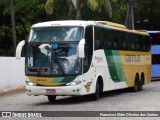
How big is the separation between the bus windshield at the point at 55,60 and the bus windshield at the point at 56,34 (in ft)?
1.06

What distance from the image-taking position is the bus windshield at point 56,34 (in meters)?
20.1

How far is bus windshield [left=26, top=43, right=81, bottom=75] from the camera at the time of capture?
1970cm

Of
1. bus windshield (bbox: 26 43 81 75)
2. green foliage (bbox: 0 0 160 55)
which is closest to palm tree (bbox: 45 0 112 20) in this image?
green foliage (bbox: 0 0 160 55)

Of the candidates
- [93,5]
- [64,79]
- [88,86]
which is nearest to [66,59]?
[64,79]

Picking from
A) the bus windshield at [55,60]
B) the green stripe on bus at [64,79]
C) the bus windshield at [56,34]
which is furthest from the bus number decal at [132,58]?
the green stripe on bus at [64,79]

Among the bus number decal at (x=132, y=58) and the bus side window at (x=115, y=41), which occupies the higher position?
the bus side window at (x=115, y=41)

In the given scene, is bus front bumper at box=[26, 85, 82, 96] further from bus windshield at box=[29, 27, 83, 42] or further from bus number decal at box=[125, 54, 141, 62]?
bus number decal at box=[125, 54, 141, 62]

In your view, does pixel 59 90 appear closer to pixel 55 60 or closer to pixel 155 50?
pixel 55 60

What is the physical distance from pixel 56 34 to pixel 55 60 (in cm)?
113

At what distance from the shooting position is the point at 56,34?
798 inches

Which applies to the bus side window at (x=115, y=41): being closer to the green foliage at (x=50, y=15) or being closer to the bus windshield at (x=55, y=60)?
the bus windshield at (x=55, y=60)

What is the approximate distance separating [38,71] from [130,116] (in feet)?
19.1

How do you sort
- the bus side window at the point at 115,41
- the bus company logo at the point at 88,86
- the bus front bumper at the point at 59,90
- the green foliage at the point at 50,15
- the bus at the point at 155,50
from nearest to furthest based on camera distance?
the bus front bumper at the point at 59,90 < the bus company logo at the point at 88,86 < the bus side window at the point at 115,41 < the bus at the point at 155,50 < the green foliage at the point at 50,15

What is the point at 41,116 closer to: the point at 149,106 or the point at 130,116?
the point at 130,116
